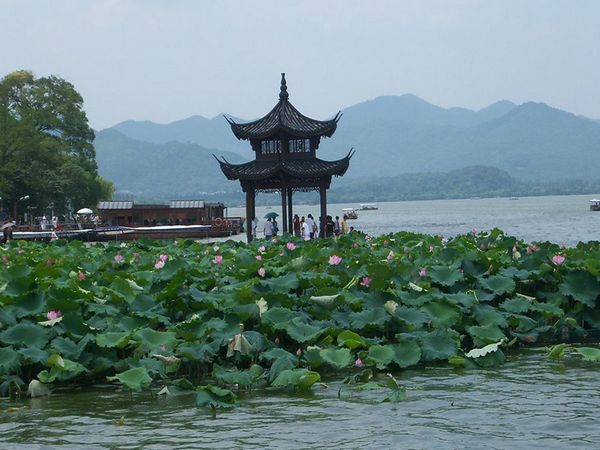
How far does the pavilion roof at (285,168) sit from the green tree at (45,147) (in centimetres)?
2621

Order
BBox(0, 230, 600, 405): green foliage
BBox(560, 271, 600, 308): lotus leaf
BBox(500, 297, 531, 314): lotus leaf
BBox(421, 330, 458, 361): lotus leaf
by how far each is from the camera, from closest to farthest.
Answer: BBox(0, 230, 600, 405): green foliage
BBox(421, 330, 458, 361): lotus leaf
BBox(500, 297, 531, 314): lotus leaf
BBox(560, 271, 600, 308): lotus leaf

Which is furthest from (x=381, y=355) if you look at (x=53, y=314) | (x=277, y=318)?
(x=53, y=314)

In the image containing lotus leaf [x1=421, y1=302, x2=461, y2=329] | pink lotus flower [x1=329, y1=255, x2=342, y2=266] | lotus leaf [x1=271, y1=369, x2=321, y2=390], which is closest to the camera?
lotus leaf [x1=271, y1=369, x2=321, y2=390]

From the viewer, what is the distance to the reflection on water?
734cm

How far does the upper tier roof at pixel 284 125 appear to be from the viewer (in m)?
38.3

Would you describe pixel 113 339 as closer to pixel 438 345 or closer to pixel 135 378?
pixel 135 378

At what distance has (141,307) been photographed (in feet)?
32.9

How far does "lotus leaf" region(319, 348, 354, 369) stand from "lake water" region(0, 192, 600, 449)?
0.28 m

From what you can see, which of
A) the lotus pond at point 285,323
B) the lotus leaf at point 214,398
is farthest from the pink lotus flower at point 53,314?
the lotus leaf at point 214,398

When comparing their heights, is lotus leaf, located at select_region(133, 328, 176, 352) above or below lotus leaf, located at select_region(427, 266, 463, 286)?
below

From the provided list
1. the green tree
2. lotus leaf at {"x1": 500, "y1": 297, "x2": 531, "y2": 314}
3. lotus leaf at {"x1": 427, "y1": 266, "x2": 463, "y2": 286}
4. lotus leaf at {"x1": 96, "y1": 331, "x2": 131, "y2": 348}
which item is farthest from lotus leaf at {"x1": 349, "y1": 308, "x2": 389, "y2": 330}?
the green tree

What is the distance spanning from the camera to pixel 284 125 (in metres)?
38.1

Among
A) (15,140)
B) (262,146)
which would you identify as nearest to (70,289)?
(262,146)

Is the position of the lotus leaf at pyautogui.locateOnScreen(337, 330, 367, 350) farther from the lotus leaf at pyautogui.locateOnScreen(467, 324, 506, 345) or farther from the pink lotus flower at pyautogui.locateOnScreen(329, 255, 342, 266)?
the pink lotus flower at pyautogui.locateOnScreen(329, 255, 342, 266)
